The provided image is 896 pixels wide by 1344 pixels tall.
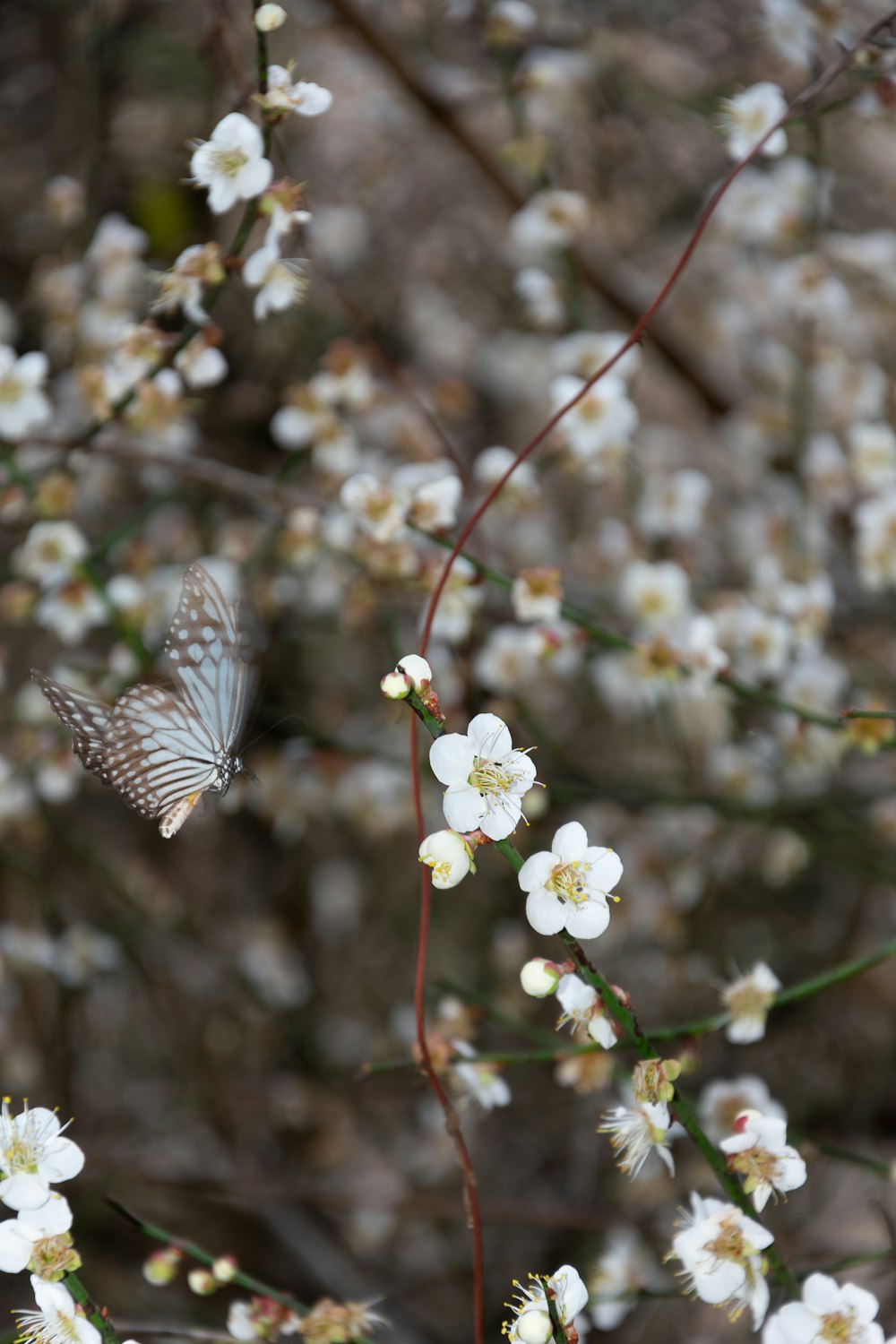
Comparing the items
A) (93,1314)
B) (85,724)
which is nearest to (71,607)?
(85,724)

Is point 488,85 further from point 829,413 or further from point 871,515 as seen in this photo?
point 871,515

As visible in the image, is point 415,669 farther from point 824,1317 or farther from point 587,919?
point 824,1317

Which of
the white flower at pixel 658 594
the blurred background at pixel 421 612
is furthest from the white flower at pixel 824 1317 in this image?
the white flower at pixel 658 594

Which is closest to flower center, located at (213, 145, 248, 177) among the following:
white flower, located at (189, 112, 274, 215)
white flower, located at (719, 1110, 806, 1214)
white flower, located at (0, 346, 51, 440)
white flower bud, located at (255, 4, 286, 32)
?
white flower, located at (189, 112, 274, 215)

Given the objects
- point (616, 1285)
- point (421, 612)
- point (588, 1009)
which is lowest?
point (616, 1285)

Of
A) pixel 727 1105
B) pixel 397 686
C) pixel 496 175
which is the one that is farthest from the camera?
pixel 496 175

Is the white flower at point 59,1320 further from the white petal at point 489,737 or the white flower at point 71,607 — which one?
the white flower at point 71,607
